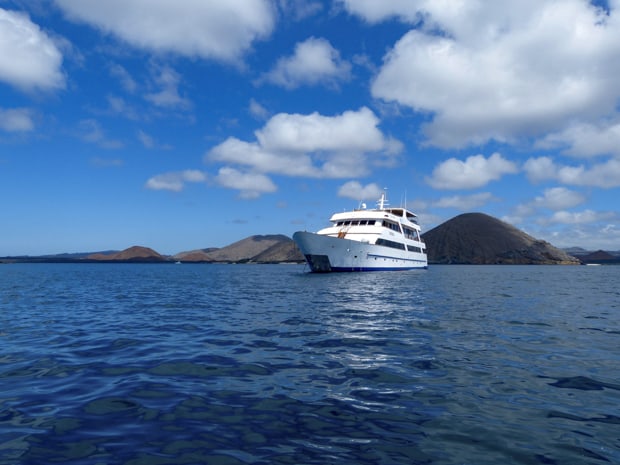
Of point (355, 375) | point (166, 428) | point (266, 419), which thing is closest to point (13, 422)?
point (166, 428)

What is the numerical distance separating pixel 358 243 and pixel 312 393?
1498 inches

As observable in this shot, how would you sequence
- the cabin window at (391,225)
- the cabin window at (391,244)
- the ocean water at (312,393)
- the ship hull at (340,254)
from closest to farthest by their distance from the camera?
the ocean water at (312,393)
the ship hull at (340,254)
the cabin window at (391,244)
the cabin window at (391,225)

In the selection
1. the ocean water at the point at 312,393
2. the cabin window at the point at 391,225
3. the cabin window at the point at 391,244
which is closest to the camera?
the ocean water at the point at 312,393

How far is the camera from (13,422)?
198 inches

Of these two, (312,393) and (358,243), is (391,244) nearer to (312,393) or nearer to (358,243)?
(358,243)

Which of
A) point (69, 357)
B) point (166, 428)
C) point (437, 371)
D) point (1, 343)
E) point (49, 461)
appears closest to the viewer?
point (49, 461)

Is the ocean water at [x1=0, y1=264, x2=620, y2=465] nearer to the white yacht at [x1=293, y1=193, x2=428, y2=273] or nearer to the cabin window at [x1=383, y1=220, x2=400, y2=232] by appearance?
the white yacht at [x1=293, y1=193, x2=428, y2=273]

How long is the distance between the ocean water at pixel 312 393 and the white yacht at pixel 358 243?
29.3 m

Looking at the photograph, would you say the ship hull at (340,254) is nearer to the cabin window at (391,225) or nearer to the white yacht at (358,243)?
the white yacht at (358,243)

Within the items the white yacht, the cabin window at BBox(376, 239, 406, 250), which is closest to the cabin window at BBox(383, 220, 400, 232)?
the white yacht

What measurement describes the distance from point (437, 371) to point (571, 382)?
2.32 metres

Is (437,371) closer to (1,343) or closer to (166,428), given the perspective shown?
(166,428)

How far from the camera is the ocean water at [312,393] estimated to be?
4.35 m

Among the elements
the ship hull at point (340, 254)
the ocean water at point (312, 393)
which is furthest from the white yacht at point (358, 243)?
the ocean water at point (312, 393)
